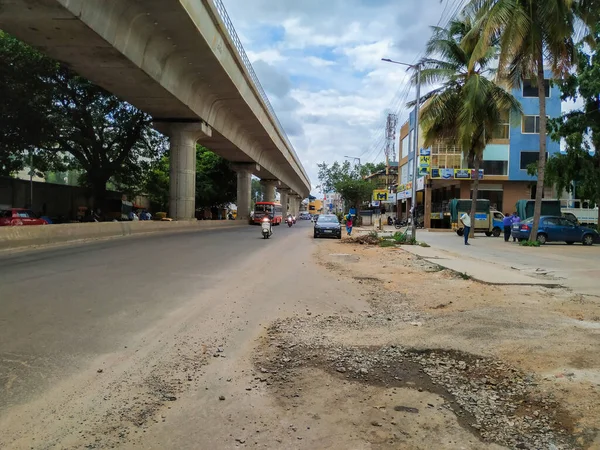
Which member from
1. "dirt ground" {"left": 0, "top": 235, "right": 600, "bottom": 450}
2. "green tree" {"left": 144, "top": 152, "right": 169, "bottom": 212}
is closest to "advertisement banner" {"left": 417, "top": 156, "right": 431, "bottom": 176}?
"green tree" {"left": 144, "top": 152, "right": 169, "bottom": 212}

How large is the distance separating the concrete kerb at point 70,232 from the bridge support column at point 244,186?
22.1 meters

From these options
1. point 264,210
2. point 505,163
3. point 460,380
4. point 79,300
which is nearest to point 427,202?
point 505,163

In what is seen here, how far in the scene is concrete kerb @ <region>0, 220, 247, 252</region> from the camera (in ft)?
47.0

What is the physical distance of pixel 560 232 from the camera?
24406 mm

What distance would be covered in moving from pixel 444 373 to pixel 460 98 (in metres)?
26.4

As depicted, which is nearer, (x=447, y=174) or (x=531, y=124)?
(x=447, y=174)

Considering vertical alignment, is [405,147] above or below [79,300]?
above

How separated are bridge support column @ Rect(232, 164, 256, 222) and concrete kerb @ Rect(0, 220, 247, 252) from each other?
869 inches

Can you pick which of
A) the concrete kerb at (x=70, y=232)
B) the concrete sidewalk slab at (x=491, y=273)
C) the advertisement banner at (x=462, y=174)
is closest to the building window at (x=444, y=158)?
Answer: the advertisement banner at (x=462, y=174)

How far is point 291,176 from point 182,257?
5830 centimetres

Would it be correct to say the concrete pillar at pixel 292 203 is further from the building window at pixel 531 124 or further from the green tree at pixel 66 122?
the green tree at pixel 66 122

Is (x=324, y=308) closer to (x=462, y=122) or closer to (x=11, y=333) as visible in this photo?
(x=11, y=333)

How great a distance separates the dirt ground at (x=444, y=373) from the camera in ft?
11.3

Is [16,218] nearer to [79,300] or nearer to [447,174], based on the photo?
[79,300]
